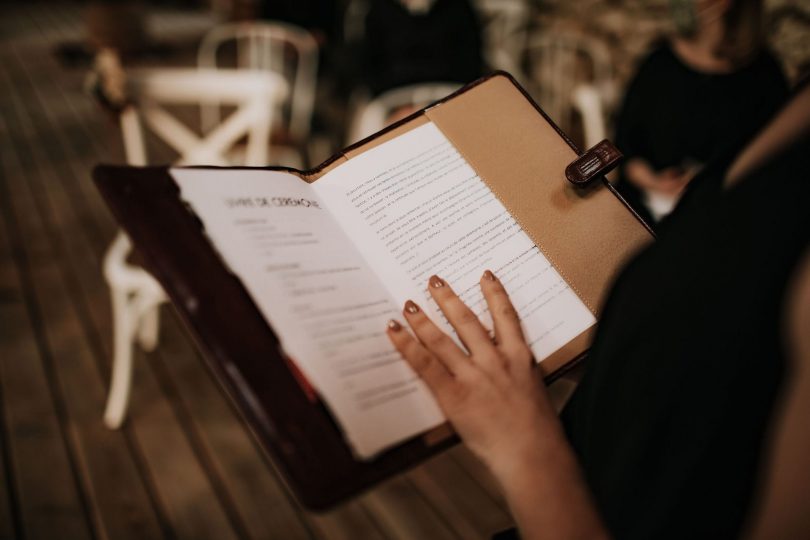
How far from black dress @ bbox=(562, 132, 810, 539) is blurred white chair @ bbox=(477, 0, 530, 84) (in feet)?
10.4

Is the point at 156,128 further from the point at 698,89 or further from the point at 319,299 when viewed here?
the point at 698,89

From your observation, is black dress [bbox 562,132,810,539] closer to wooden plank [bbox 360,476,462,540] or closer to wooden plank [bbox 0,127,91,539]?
wooden plank [bbox 360,476,462,540]

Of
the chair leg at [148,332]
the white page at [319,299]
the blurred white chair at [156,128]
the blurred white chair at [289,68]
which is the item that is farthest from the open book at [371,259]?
the blurred white chair at [289,68]

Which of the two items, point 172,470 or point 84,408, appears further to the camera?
point 84,408

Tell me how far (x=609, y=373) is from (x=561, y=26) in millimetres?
3343

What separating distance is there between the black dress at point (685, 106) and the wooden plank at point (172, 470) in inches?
57.3

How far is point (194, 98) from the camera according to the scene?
1.58 m

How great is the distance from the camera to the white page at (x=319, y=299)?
0.45m

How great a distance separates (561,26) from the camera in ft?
10.5

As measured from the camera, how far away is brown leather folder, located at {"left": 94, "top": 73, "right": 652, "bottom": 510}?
1.38ft

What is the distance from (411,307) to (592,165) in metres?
0.29

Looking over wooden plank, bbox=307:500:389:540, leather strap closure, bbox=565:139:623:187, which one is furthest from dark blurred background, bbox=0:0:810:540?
leather strap closure, bbox=565:139:623:187

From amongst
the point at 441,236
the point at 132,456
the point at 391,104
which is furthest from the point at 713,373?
the point at 391,104

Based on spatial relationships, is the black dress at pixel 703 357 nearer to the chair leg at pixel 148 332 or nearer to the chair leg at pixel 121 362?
the chair leg at pixel 121 362
